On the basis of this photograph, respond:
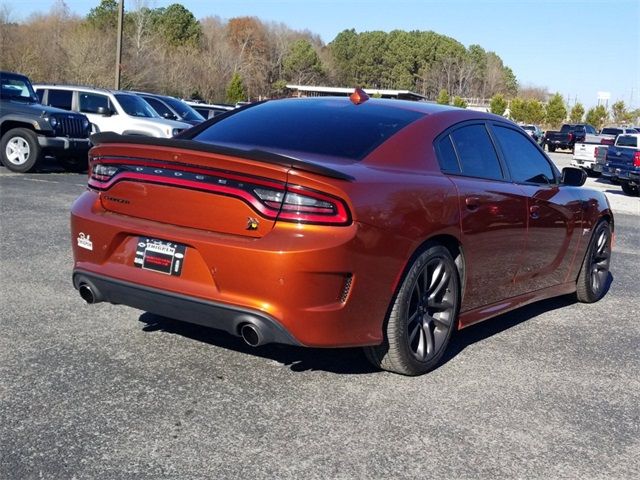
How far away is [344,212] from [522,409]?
1.38 m

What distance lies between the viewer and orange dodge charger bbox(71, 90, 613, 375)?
11.5 feet

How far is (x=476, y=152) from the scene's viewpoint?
4801 millimetres

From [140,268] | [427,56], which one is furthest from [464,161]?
[427,56]

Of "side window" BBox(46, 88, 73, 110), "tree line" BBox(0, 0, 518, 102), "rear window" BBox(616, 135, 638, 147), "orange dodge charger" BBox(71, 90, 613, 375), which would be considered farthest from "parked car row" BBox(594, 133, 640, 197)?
"tree line" BBox(0, 0, 518, 102)

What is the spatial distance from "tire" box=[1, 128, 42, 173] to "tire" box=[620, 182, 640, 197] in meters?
14.2

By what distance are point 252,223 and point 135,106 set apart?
1403 cm

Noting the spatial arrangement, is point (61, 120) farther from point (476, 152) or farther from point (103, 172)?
point (476, 152)

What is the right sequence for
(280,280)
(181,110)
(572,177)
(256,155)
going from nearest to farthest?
(280,280) < (256,155) < (572,177) < (181,110)

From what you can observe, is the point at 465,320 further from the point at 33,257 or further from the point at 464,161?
the point at 33,257

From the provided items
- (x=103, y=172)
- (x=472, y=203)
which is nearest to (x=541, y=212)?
(x=472, y=203)

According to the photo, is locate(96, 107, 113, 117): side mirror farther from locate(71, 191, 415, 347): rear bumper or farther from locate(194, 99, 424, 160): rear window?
locate(71, 191, 415, 347): rear bumper

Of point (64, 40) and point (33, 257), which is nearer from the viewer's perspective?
point (33, 257)

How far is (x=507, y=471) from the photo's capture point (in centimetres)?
311

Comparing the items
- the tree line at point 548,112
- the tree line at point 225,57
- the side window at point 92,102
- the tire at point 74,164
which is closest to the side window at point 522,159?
the tire at point 74,164
